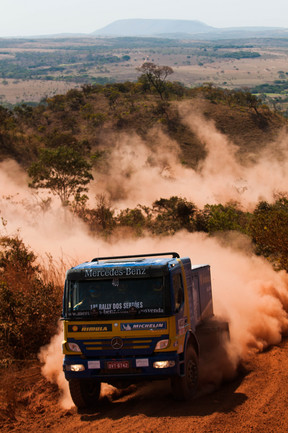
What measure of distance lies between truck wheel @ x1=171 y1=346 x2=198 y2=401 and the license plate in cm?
91

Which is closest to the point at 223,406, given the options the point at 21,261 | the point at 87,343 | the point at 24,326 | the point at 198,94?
the point at 87,343

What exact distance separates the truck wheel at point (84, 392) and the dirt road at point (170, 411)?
0.63 ft

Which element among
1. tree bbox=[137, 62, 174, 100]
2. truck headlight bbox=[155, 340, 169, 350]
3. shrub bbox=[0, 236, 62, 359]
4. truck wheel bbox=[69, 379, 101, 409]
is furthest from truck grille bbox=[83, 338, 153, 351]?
tree bbox=[137, 62, 174, 100]

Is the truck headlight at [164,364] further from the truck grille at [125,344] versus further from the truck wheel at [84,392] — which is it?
the truck wheel at [84,392]

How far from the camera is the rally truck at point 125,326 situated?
11.3m

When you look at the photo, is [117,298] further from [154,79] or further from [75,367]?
[154,79]

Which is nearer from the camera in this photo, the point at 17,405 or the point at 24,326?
the point at 17,405

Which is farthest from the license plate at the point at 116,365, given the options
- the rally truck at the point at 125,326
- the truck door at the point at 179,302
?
the truck door at the point at 179,302

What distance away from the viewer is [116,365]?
11414 mm

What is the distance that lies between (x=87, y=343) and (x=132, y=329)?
0.88m

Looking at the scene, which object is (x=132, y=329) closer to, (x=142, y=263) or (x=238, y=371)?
(x=142, y=263)

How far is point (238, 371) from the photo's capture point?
14.5 meters

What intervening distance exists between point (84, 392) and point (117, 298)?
2044mm

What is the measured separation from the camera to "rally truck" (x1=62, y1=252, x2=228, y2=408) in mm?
11328
